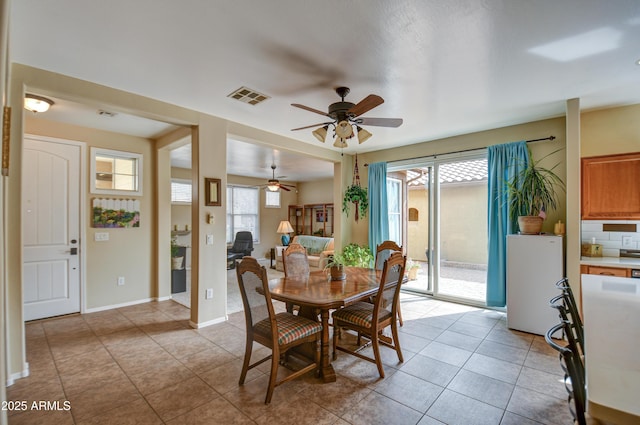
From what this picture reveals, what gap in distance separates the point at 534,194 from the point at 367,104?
272 cm

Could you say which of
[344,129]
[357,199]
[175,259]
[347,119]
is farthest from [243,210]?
[344,129]

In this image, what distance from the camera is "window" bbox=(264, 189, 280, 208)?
9695 millimetres

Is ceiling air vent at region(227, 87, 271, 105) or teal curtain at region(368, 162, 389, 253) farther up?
ceiling air vent at region(227, 87, 271, 105)

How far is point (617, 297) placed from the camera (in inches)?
63.4

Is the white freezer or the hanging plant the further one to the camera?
the hanging plant

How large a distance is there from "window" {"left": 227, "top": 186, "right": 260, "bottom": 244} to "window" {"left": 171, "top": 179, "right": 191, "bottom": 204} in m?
1.20

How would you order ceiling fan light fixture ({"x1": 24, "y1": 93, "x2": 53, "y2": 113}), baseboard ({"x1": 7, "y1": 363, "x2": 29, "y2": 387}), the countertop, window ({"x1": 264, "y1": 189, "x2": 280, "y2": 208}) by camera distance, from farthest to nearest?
window ({"x1": 264, "y1": 189, "x2": 280, "y2": 208}) < ceiling fan light fixture ({"x1": 24, "y1": 93, "x2": 53, "y2": 113}) < the countertop < baseboard ({"x1": 7, "y1": 363, "x2": 29, "y2": 387})

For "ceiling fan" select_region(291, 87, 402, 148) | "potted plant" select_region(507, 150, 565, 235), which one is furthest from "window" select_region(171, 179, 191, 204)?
"potted plant" select_region(507, 150, 565, 235)

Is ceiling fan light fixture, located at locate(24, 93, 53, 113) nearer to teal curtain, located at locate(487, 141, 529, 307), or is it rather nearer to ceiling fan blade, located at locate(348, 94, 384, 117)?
ceiling fan blade, located at locate(348, 94, 384, 117)

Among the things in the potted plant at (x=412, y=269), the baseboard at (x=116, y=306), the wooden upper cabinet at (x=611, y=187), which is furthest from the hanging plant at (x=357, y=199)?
the baseboard at (x=116, y=306)

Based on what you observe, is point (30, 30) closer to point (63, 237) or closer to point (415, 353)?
point (63, 237)

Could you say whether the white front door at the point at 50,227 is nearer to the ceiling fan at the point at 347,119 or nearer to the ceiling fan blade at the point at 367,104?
the ceiling fan at the point at 347,119

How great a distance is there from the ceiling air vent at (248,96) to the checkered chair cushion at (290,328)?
2.24 meters

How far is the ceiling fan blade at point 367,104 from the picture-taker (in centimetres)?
233
